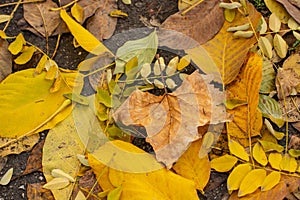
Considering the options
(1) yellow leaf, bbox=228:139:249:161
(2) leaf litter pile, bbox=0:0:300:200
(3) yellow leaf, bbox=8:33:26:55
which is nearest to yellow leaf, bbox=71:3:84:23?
(2) leaf litter pile, bbox=0:0:300:200

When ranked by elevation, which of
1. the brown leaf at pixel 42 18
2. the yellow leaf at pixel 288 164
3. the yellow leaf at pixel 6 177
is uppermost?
the brown leaf at pixel 42 18

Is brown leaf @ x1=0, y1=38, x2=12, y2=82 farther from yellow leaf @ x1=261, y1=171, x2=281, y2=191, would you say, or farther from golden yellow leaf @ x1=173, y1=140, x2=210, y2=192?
yellow leaf @ x1=261, y1=171, x2=281, y2=191

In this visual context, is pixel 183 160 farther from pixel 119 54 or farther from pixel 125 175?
pixel 119 54

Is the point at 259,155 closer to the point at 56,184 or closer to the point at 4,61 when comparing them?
the point at 56,184

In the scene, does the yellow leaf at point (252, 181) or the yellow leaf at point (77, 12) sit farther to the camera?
the yellow leaf at point (77, 12)

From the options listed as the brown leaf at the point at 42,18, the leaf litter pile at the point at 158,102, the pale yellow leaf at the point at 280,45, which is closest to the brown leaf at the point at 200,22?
the leaf litter pile at the point at 158,102

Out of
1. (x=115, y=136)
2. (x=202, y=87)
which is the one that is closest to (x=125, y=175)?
(x=115, y=136)

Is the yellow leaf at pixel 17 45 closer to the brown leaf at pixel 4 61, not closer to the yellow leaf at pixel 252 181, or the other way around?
the brown leaf at pixel 4 61

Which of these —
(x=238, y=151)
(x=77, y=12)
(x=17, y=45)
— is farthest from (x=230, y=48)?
(x=17, y=45)
